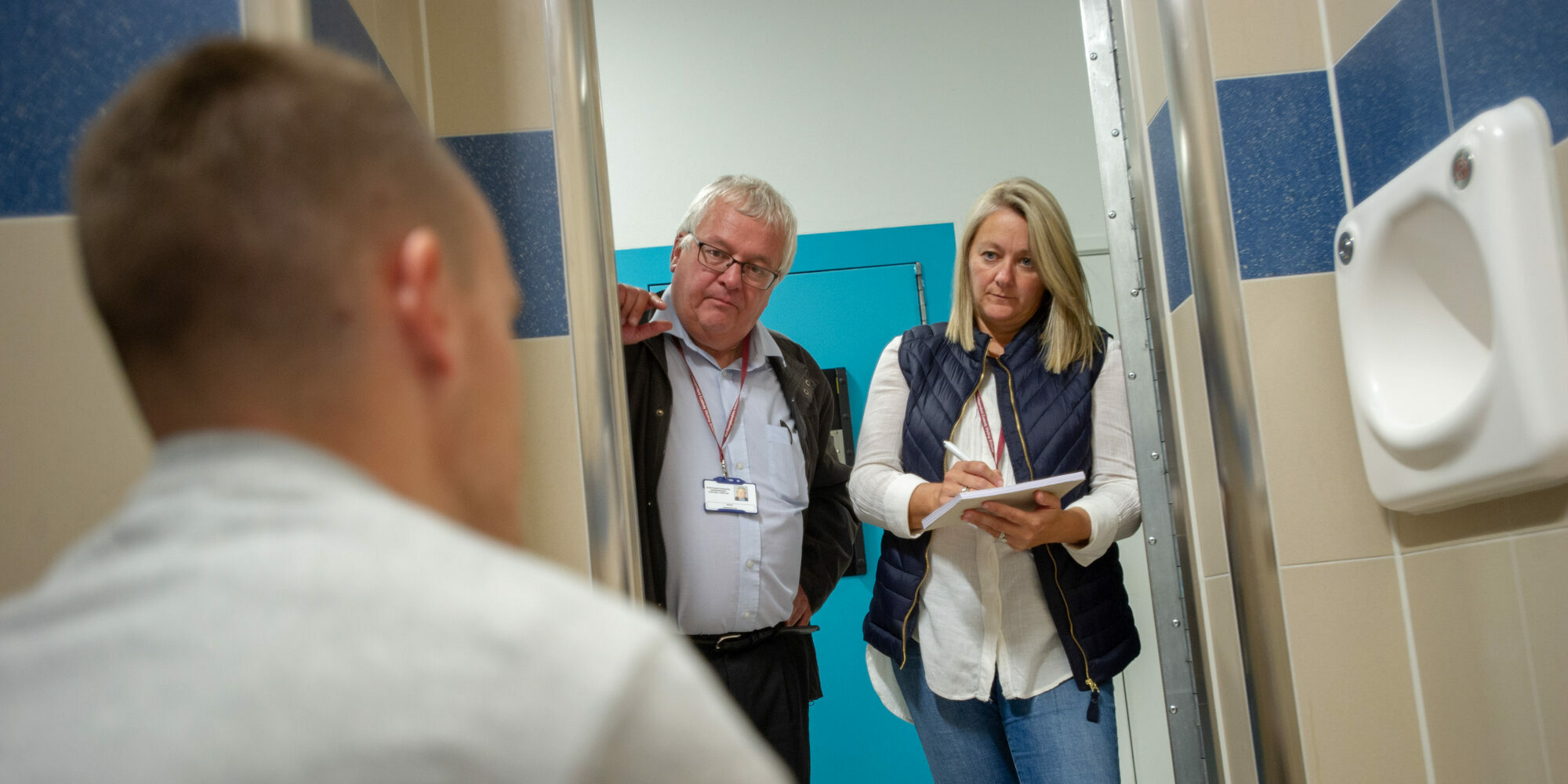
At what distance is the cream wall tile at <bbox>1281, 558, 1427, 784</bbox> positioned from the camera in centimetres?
122

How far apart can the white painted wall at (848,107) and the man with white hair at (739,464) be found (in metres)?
0.98

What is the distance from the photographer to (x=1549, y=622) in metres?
1.03

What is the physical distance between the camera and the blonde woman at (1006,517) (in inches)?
62.4

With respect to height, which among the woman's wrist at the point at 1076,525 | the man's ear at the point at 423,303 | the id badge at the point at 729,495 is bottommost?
the woman's wrist at the point at 1076,525

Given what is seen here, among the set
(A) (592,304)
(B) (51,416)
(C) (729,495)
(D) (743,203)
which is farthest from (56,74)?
(D) (743,203)

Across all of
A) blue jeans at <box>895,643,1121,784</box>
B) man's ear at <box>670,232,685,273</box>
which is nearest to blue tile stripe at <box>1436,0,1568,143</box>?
blue jeans at <box>895,643,1121,784</box>

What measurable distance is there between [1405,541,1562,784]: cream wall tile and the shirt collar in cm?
100

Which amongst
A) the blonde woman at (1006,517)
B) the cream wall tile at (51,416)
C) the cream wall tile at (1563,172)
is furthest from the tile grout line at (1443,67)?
the cream wall tile at (51,416)

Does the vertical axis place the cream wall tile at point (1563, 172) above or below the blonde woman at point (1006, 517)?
above

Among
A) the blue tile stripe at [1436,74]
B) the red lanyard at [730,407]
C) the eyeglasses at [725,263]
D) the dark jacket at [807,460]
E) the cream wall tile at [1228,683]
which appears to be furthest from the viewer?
the eyeglasses at [725,263]

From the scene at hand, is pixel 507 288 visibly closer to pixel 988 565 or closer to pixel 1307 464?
pixel 1307 464

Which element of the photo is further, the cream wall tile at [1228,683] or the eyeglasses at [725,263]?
the eyeglasses at [725,263]

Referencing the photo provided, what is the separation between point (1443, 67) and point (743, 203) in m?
1.04

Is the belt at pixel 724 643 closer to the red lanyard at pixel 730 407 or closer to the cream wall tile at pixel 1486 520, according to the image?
the red lanyard at pixel 730 407
